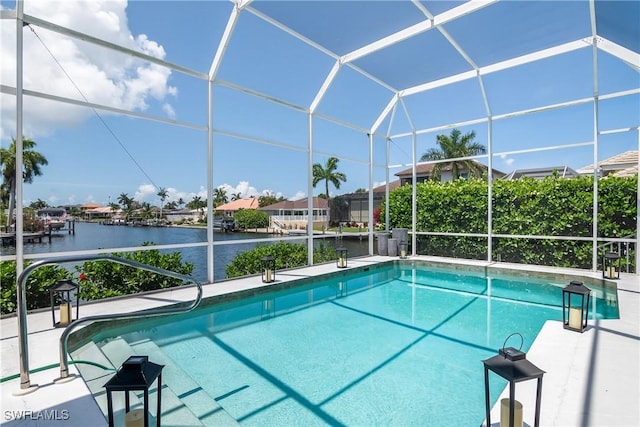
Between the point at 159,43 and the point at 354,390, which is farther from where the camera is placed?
the point at 159,43

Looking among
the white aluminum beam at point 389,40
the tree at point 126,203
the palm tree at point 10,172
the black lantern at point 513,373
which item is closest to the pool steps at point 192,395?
the black lantern at point 513,373

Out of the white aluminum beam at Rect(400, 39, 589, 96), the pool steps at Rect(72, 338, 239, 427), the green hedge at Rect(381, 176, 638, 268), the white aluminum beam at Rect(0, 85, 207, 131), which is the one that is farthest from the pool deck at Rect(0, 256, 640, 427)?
the white aluminum beam at Rect(400, 39, 589, 96)

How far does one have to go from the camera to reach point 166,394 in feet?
9.80

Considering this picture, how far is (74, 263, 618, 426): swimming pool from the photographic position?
10.0 ft

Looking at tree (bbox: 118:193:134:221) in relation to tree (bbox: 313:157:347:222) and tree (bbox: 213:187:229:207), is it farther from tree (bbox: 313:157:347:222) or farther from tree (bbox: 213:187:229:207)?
tree (bbox: 313:157:347:222)

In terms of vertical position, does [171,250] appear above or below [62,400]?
above

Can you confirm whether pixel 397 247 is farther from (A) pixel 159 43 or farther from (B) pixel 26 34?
(B) pixel 26 34

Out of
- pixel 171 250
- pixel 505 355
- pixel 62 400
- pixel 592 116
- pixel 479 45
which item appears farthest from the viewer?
pixel 592 116

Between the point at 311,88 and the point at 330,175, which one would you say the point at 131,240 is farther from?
the point at 330,175

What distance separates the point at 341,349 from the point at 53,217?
4987 mm

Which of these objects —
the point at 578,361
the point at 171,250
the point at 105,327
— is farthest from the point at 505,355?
the point at 171,250

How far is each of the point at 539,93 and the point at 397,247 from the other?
5641 millimetres

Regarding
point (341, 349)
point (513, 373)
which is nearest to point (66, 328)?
point (341, 349)

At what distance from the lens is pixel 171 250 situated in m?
6.45
